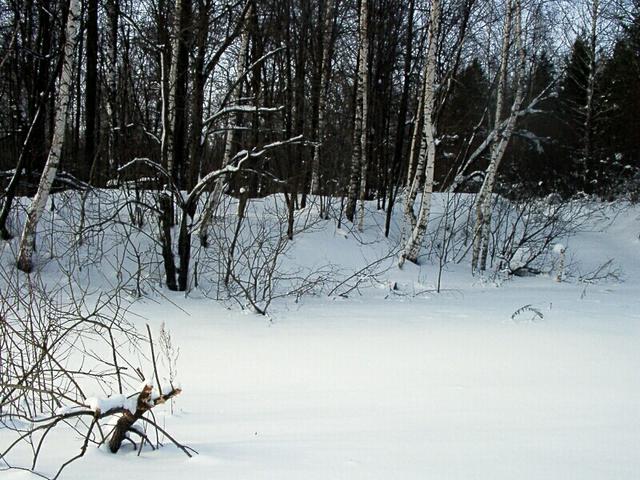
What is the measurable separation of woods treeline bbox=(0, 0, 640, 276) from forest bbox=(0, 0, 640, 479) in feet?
0.22

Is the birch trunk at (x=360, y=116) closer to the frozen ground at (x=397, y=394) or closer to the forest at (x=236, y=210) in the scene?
the forest at (x=236, y=210)

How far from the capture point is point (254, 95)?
9609mm

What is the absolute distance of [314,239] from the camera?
422 inches

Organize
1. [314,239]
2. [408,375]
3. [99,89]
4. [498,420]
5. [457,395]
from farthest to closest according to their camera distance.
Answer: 1. [99,89]
2. [314,239]
3. [408,375]
4. [457,395]
5. [498,420]

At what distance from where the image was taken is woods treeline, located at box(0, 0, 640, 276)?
22.3 ft

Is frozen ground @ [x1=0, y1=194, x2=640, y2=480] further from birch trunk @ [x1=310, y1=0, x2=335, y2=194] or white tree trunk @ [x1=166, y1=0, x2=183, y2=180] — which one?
birch trunk @ [x1=310, y1=0, x2=335, y2=194]

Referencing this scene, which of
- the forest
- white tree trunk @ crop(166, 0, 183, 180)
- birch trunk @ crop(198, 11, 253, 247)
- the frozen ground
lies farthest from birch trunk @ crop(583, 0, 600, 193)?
white tree trunk @ crop(166, 0, 183, 180)

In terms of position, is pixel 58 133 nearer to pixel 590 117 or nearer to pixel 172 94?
pixel 172 94

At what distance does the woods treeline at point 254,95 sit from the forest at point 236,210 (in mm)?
68

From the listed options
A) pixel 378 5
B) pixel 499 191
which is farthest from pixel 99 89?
pixel 499 191

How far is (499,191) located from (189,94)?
33.1 feet

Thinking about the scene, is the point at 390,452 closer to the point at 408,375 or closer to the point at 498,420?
the point at 498,420

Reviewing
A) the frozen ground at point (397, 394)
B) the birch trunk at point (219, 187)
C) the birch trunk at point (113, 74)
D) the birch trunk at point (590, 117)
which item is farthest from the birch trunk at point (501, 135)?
the birch trunk at point (590, 117)

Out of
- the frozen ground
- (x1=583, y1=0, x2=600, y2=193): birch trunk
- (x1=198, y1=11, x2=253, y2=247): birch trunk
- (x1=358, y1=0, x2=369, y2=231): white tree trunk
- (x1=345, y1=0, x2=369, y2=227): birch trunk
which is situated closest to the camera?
the frozen ground
